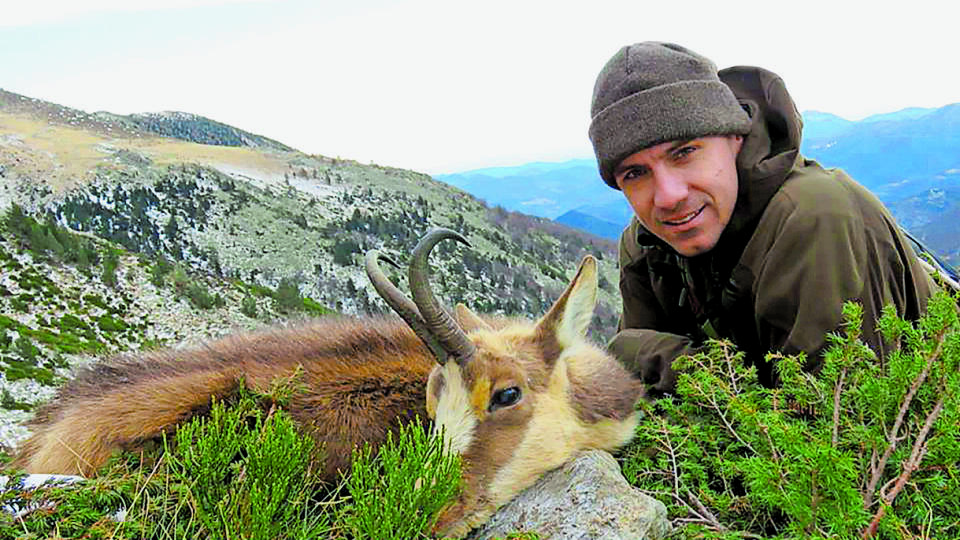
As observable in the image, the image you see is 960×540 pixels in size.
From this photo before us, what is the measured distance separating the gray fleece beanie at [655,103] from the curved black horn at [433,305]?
3.76ft

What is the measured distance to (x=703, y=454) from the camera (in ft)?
10.1

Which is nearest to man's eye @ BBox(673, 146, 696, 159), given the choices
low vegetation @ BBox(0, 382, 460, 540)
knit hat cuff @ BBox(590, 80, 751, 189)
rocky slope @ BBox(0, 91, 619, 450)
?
knit hat cuff @ BBox(590, 80, 751, 189)

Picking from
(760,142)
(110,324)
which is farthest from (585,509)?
(110,324)

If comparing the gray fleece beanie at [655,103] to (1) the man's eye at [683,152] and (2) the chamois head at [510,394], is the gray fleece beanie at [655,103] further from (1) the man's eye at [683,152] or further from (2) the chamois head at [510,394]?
(2) the chamois head at [510,394]

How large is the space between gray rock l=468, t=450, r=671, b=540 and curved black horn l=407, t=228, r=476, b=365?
83 cm

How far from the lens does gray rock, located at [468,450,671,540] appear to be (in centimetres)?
250

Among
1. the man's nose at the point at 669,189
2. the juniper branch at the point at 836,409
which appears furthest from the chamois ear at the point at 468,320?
the juniper branch at the point at 836,409

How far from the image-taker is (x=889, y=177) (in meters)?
77.2

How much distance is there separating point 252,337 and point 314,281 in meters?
41.3

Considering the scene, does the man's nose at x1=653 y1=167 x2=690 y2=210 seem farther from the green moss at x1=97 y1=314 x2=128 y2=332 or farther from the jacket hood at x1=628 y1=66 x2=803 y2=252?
the green moss at x1=97 y1=314 x2=128 y2=332

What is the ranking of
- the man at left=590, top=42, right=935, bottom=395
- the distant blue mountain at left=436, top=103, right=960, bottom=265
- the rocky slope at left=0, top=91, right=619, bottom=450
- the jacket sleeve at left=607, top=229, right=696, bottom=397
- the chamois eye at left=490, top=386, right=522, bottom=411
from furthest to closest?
the distant blue mountain at left=436, top=103, right=960, bottom=265 < the rocky slope at left=0, top=91, right=619, bottom=450 < the jacket sleeve at left=607, top=229, right=696, bottom=397 < the chamois eye at left=490, top=386, right=522, bottom=411 < the man at left=590, top=42, right=935, bottom=395

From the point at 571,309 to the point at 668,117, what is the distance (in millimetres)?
1266

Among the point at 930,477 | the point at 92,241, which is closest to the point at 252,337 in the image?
the point at 930,477

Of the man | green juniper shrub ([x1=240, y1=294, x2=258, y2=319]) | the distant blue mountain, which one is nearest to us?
the man
